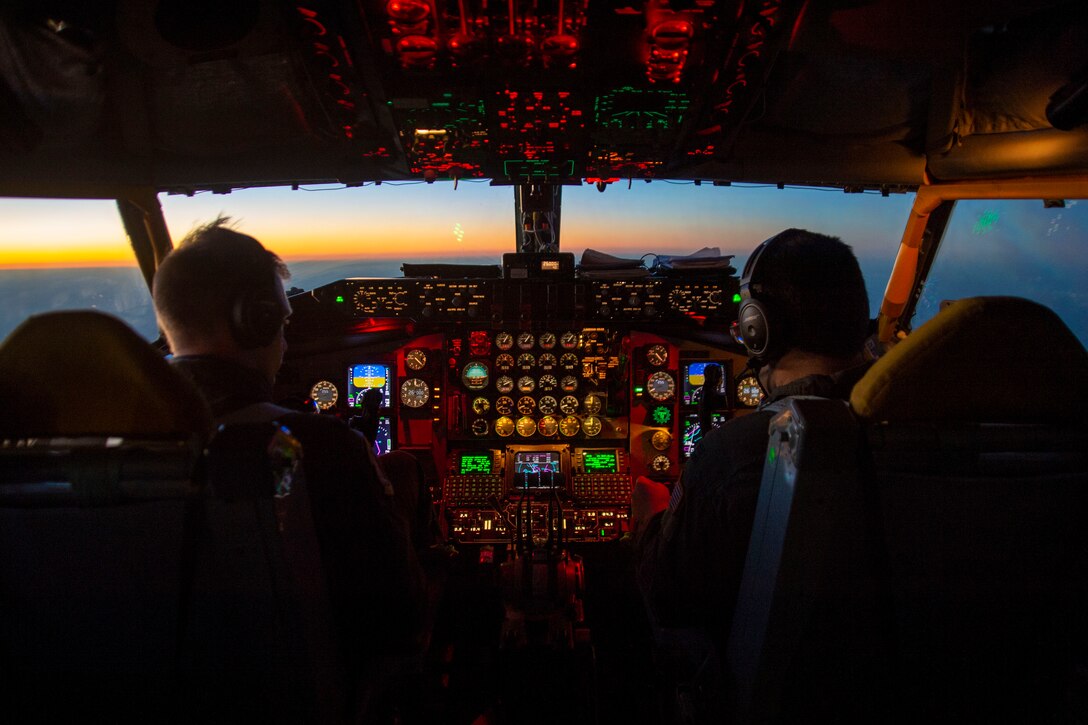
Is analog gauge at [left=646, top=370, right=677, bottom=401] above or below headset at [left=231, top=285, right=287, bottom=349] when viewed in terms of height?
below

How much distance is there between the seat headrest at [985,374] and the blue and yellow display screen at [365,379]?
2582mm

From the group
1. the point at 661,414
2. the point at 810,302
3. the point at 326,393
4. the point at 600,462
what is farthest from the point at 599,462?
the point at 810,302

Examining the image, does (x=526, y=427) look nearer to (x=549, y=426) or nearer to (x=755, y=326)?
(x=549, y=426)

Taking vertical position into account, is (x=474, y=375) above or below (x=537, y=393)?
above

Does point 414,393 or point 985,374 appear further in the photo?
point 414,393

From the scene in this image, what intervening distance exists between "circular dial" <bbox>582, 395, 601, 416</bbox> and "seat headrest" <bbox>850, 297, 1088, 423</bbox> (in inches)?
89.5

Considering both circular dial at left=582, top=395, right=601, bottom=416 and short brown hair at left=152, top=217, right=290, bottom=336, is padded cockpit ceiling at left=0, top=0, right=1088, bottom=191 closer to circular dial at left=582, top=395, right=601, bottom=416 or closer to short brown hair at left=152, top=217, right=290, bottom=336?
short brown hair at left=152, top=217, right=290, bottom=336

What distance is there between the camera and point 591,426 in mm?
3150

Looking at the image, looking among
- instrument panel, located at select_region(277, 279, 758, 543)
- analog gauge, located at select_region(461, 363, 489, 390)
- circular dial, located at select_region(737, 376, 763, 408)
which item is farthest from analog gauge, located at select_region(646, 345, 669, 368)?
analog gauge, located at select_region(461, 363, 489, 390)

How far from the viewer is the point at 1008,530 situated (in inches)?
35.1

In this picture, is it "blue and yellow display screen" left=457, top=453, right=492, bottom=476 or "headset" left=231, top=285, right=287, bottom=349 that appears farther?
"blue and yellow display screen" left=457, top=453, right=492, bottom=476

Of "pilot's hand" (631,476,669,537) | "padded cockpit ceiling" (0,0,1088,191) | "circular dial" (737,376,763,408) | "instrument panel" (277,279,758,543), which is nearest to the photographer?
"padded cockpit ceiling" (0,0,1088,191)

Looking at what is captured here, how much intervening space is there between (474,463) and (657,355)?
114cm

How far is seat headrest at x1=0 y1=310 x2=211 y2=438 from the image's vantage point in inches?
32.7
